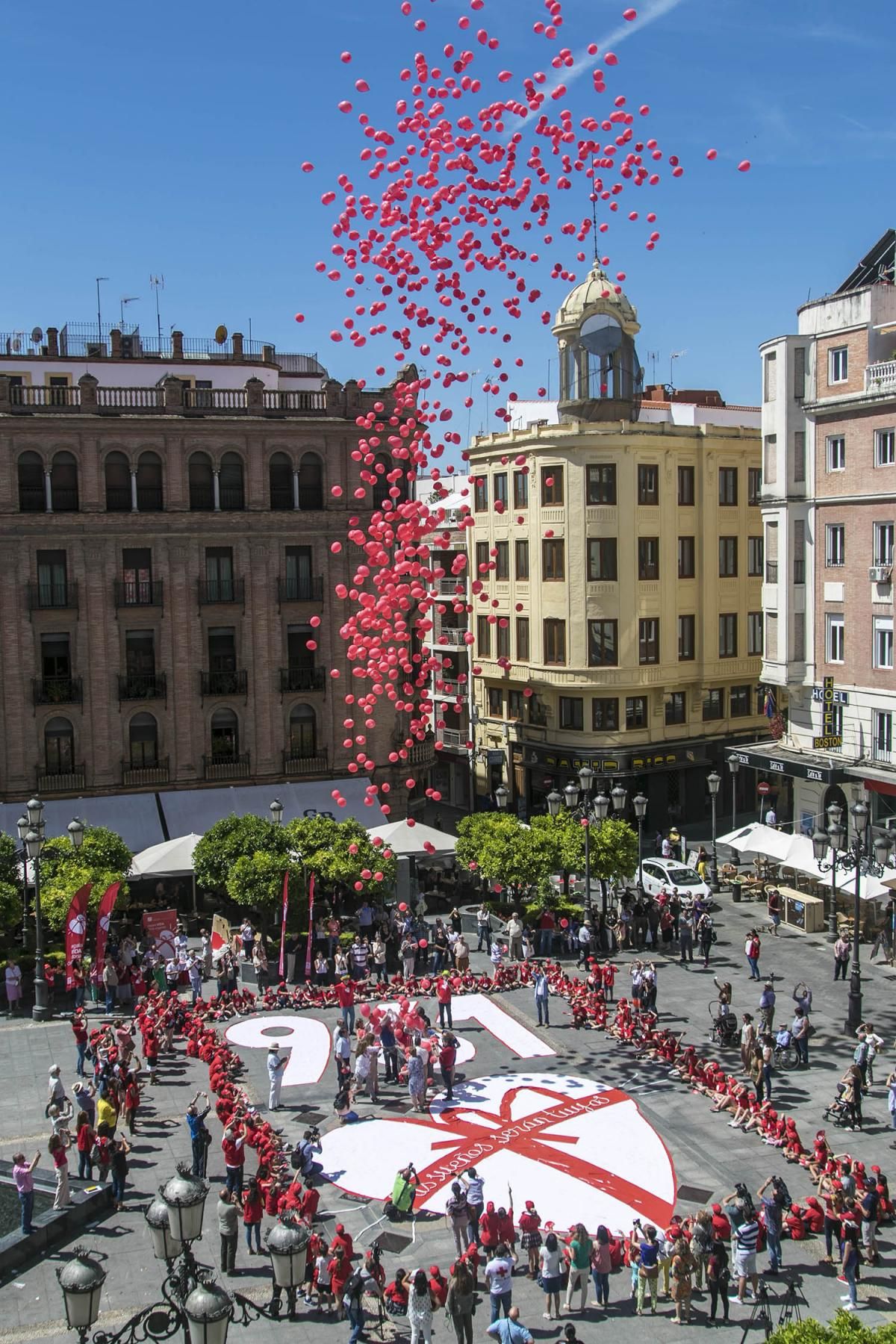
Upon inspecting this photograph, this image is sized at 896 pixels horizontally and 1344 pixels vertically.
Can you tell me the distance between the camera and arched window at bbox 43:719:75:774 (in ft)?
146

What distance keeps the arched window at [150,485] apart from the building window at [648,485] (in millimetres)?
19827

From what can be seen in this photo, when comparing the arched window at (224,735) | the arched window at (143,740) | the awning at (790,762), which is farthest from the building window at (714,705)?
the arched window at (143,740)

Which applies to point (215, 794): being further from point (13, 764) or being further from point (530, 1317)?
point (530, 1317)

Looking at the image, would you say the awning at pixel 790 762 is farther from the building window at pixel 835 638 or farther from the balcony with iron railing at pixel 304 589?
the balcony with iron railing at pixel 304 589

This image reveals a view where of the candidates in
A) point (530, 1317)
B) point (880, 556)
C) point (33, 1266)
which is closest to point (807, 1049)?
point (530, 1317)

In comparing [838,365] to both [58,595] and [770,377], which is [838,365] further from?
[58,595]

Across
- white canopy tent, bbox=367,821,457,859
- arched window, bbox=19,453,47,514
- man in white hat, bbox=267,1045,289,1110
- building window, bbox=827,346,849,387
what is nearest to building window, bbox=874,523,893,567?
building window, bbox=827,346,849,387

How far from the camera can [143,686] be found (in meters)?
45.4

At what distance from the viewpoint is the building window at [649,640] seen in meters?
54.9

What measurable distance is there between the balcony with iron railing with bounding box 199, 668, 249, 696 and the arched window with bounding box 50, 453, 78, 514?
7031mm

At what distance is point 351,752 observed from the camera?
47.8 metres

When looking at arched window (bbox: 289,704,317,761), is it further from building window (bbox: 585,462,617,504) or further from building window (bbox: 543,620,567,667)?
building window (bbox: 585,462,617,504)

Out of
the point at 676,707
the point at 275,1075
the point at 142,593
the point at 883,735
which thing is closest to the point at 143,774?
the point at 142,593

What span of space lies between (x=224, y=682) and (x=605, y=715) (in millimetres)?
16387
